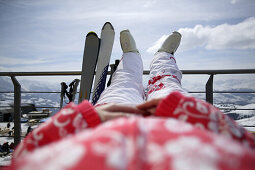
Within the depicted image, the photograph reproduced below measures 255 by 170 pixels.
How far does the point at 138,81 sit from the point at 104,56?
0.65 m

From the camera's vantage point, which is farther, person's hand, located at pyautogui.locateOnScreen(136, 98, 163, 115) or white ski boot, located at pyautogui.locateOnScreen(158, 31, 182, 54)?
white ski boot, located at pyautogui.locateOnScreen(158, 31, 182, 54)

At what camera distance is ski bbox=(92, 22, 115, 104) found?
4.44 feet

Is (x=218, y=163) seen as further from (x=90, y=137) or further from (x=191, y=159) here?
(x=90, y=137)

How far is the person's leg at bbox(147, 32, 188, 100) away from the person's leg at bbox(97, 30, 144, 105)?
8cm

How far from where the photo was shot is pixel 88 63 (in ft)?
4.88

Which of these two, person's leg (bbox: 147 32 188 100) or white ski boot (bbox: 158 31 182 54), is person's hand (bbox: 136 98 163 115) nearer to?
person's leg (bbox: 147 32 188 100)

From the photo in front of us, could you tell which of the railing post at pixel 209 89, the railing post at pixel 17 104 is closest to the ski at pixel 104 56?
the railing post at pixel 17 104

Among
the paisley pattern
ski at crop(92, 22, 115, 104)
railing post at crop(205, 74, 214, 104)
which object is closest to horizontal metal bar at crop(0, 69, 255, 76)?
railing post at crop(205, 74, 214, 104)

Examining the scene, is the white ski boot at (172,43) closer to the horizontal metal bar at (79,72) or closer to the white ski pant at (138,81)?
the white ski pant at (138,81)

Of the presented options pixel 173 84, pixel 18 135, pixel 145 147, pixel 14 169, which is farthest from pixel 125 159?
pixel 18 135

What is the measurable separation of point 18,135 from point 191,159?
168 centimetres

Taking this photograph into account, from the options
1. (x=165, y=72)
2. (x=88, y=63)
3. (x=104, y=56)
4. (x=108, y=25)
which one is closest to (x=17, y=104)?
(x=88, y=63)

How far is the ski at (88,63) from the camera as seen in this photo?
4.83 feet

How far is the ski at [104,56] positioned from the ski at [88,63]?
5cm
